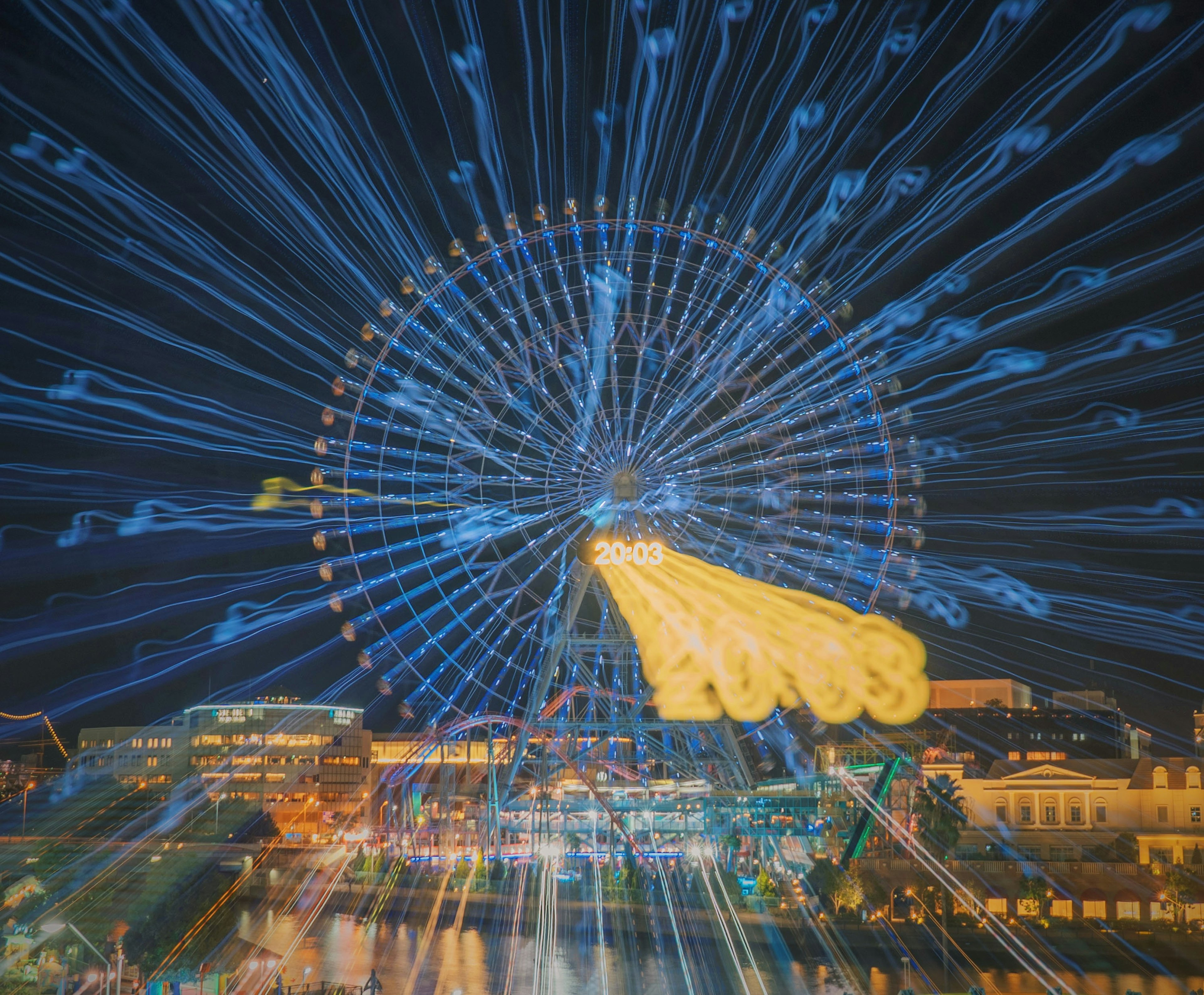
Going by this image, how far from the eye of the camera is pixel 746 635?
87.4 feet

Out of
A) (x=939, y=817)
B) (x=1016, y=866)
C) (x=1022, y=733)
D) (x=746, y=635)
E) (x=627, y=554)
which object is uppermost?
(x=627, y=554)

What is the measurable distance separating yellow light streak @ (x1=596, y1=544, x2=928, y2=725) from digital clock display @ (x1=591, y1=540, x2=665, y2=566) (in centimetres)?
26

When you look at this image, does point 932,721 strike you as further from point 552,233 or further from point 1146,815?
point 552,233

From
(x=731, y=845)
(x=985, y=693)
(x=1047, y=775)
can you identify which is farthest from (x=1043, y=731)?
(x=731, y=845)

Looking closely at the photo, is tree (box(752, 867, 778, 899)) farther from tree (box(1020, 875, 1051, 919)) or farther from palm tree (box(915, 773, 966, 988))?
tree (box(1020, 875, 1051, 919))

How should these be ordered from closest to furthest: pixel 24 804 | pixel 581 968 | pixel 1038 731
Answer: pixel 581 968, pixel 24 804, pixel 1038 731

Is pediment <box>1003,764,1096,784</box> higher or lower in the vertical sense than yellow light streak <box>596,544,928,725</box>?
lower

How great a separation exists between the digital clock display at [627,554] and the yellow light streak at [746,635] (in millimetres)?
263

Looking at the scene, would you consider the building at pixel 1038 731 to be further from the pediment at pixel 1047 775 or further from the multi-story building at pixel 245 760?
the multi-story building at pixel 245 760

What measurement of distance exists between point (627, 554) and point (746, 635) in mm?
3371

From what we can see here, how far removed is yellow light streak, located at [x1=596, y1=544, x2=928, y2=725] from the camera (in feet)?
85.5

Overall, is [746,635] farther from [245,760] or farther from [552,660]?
[245,760]

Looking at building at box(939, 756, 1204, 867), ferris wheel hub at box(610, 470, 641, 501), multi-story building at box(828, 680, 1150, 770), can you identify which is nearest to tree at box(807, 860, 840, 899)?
building at box(939, 756, 1204, 867)

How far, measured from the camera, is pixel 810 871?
39.3 m
